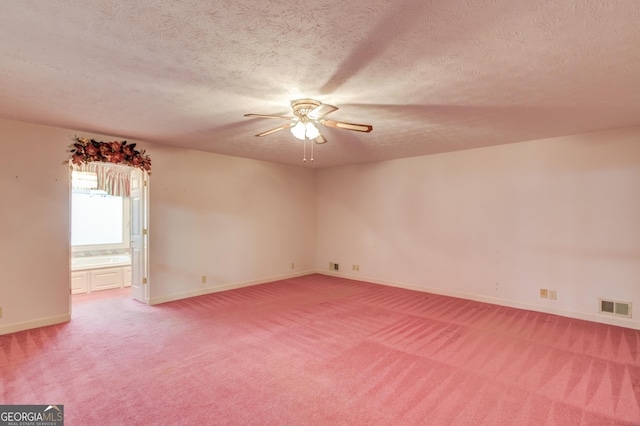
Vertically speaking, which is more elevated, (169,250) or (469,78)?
(469,78)

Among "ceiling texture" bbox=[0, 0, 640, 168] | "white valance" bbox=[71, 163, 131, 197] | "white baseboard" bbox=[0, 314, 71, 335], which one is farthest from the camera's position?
"white valance" bbox=[71, 163, 131, 197]

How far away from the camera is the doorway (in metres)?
5.19

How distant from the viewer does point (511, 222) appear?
16.3 ft

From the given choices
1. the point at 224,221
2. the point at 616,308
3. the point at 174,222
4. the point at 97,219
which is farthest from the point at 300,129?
the point at 97,219

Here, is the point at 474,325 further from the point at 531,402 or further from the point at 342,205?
the point at 342,205

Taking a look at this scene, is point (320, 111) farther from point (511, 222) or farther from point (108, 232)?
point (108, 232)

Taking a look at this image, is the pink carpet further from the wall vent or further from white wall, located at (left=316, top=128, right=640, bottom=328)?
white wall, located at (left=316, top=128, right=640, bottom=328)

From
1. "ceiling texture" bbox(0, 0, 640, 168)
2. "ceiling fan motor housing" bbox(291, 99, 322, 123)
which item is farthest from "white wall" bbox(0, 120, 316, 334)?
"ceiling fan motor housing" bbox(291, 99, 322, 123)

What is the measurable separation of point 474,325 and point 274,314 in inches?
105

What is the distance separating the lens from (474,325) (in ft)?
13.5

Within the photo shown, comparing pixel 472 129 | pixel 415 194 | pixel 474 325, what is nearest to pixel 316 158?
pixel 415 194

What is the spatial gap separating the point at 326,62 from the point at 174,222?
13.4 feet

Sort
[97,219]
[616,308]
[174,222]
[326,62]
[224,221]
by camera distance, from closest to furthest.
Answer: [326,62]
[616,308]
[174,222]
[224,221]
[97,219]

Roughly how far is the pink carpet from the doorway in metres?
1.04
